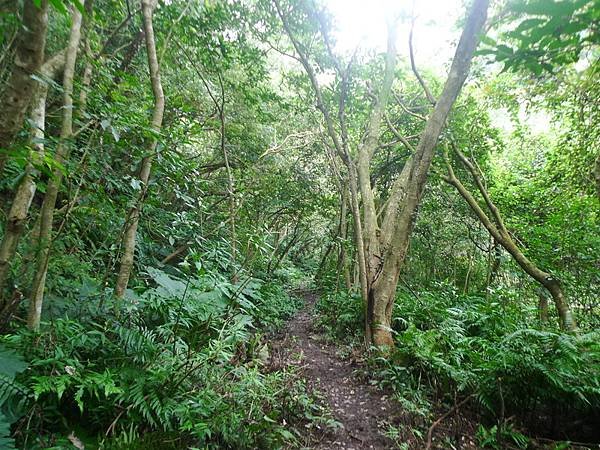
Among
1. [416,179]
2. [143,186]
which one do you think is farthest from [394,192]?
[143,186]

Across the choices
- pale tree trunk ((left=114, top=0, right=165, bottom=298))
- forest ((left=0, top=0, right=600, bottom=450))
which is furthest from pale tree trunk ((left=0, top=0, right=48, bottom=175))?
pale tree trunk ((left=114, top=0, right=165, bottom=298))

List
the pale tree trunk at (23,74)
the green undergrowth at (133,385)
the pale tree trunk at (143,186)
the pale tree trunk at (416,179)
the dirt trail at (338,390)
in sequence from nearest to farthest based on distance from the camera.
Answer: the pale tree trunk at (23,74) → the green undergrowth at (133,385) → the pale tree trunk at (143,186) → the dirt trail at (338,390) → the pale tree trunk at (416,179)

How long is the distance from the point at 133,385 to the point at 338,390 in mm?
2846

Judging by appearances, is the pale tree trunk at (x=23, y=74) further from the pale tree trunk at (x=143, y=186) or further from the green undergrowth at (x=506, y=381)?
the green undergrowth at (x=506, y=381)

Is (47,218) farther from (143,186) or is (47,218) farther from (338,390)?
(338,390)

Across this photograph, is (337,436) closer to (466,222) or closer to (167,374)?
(167,374)

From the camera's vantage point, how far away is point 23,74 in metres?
1.68

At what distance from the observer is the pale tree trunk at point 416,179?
4.66 m

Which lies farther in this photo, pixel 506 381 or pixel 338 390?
pixel 338 390

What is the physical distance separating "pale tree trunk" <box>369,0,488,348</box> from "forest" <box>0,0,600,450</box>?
3 cm

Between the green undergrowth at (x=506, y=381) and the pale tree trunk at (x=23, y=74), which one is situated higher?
the pale tree trunk at (x=23, y=74)

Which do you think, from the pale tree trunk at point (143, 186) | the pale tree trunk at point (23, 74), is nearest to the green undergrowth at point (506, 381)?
the pale tree trunk at point (143, 186)

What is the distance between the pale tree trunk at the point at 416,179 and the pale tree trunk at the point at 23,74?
4651mm

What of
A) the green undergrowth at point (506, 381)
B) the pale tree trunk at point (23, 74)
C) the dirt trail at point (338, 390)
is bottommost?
the dirt trail at point (338, 390)
